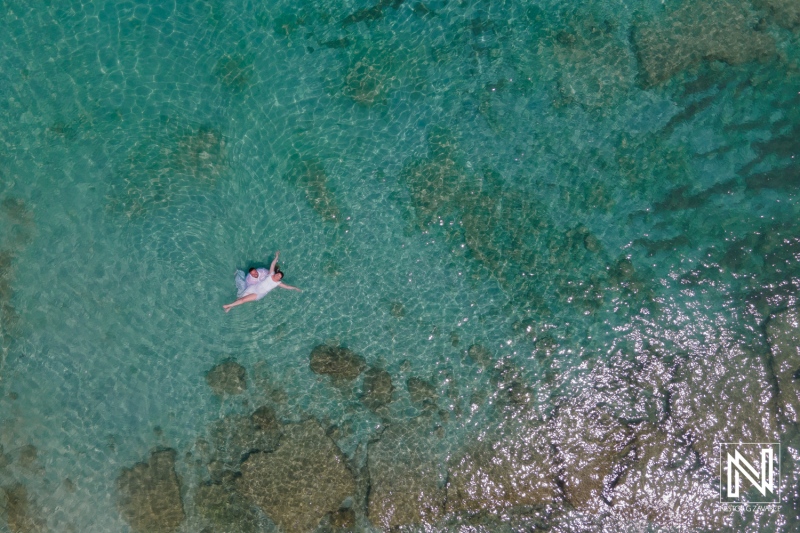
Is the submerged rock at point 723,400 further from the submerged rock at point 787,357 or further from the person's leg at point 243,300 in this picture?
the person's leg at point 243,300

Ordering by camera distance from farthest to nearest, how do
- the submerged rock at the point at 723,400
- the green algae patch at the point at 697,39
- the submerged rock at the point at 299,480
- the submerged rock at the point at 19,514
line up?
the green algae patch at the point at 697,39 → the submerged rock at the point at 723,400 → the submerged rock at the point at 299,480 → the submerged rock at the point at 19,514

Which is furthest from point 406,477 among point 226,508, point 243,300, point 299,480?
point 243,300

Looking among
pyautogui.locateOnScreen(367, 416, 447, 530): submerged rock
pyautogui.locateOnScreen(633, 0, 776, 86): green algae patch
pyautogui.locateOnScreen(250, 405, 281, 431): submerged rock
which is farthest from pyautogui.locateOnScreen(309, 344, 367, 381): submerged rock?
pyautogui.locateOnScreen(633, 0, 776, 86): green algae patch

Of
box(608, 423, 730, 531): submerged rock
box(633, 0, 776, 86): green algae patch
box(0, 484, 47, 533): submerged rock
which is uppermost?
box(633, 0, 776, 86): green algae patch

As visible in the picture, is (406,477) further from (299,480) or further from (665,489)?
(665,489)

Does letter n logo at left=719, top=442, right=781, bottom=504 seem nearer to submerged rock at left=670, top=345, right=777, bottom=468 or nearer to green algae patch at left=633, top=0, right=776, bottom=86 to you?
submerged rock at left=670, top=345, right=777, bottom=468

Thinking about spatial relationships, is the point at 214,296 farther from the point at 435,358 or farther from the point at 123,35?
the point at 123,35

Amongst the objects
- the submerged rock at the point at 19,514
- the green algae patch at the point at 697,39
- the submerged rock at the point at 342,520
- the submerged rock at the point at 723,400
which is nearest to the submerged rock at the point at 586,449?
the submerged rock at the point at 723,400
